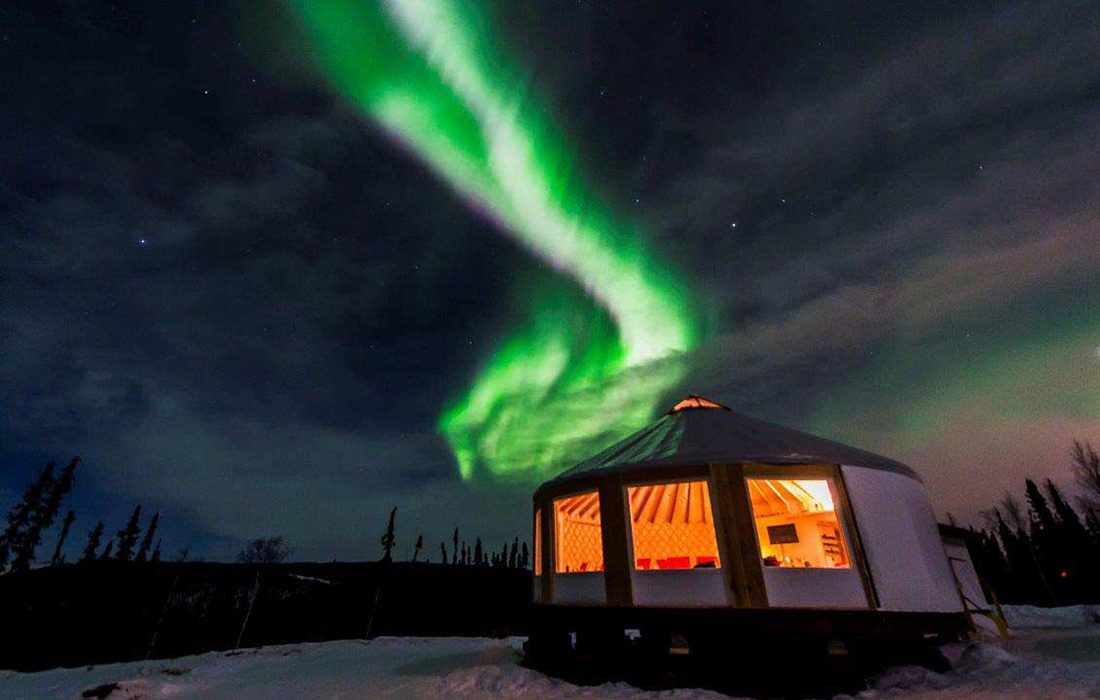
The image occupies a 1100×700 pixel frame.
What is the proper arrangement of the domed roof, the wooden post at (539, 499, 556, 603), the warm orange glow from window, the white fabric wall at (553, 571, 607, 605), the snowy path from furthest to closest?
the warm orange glow from window, the wooden post at (539, 499, 556, 603), the white fabric wall at (553, 571, 607, 605), the domed roof, the snowy path

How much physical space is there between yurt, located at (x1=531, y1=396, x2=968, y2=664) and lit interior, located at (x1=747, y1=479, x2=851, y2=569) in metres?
2.15

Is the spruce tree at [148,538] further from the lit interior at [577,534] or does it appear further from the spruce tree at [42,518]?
the lit interior at [577,534]

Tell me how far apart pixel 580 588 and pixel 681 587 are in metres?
1.58

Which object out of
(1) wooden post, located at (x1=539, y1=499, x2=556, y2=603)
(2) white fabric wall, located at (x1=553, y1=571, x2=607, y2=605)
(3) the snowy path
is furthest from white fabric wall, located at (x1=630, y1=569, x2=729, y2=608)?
(1) wooden post, located at (x1=539, y1=499, x2=556, y2=603)

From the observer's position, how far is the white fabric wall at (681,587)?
243 inches

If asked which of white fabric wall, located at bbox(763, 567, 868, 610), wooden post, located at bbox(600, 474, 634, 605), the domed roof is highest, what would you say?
the domed roof

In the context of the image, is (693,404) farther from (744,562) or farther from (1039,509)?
(1039,509)

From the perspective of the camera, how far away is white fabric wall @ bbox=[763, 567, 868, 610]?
19.6 feet

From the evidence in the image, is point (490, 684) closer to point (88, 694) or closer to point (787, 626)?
point (787, 626)

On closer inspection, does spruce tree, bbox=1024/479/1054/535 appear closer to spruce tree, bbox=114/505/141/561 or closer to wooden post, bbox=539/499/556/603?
wooden post, bbox=539/499/556/603

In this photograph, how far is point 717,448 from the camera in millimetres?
7090

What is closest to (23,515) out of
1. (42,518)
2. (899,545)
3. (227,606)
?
(42,518)

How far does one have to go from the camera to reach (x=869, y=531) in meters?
6.51

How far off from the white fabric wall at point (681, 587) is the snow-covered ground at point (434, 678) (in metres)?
1.02
